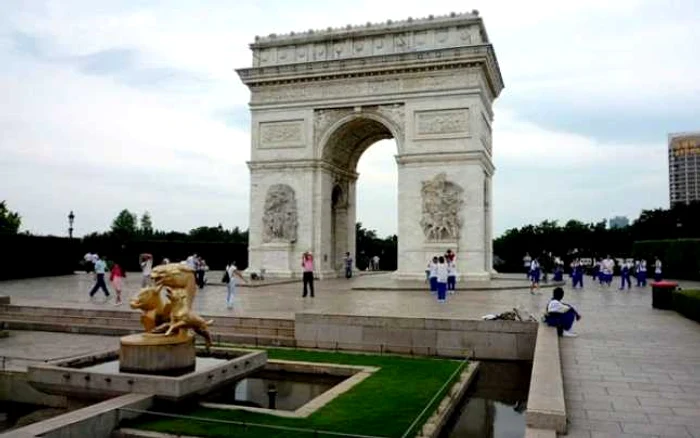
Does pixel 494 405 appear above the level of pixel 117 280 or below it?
below

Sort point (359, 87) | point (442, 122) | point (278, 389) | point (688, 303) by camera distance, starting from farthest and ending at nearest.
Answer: point (359, 87)
point (442, 122)
point (688, 303)
point (278, 389)

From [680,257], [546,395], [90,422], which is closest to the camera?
[546,395]

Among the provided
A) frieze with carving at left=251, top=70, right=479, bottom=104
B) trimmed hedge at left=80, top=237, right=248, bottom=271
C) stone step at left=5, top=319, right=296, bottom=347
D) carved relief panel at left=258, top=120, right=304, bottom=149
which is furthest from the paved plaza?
trimmed hedge at left=80, top=237, right=248, bottom=271

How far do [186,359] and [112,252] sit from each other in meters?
33.3

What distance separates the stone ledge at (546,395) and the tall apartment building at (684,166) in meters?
85.2

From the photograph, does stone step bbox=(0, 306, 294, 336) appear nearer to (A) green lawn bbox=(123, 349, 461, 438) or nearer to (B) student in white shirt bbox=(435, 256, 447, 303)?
(A) green lawn bbox=(123, 349, 461, 438)

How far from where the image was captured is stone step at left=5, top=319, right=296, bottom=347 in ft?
45.2

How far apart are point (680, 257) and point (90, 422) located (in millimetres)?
35351

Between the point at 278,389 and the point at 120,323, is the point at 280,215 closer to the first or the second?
→ the point at 120,323

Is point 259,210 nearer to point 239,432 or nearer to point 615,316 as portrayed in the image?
point 615,316

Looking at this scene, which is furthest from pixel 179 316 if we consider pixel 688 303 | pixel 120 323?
pixel 688 303

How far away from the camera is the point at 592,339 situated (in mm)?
11992

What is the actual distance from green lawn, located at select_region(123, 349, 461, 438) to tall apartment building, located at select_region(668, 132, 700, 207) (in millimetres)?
85029

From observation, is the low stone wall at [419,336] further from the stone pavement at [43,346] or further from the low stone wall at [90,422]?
the low stone wall at [90,422]
